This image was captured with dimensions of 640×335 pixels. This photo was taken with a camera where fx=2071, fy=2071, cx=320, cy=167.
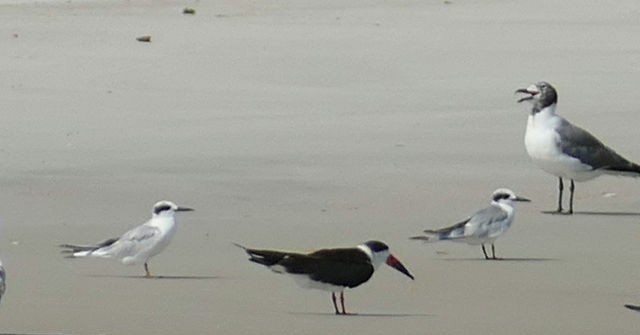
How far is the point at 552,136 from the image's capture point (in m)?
12.9

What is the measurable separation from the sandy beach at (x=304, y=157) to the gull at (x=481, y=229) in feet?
0.43

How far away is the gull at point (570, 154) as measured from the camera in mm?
12758

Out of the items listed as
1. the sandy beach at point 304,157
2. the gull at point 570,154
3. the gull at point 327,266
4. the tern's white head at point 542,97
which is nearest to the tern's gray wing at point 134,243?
the sandy beach at point 304,157

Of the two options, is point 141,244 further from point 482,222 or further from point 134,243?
point 482,222

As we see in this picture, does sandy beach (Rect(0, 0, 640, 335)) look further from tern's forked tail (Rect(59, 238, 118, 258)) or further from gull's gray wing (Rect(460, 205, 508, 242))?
gull's gray wing (Rect(460, 205, 508, 242))

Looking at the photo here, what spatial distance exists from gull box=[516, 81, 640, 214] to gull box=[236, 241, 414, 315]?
3.68 m

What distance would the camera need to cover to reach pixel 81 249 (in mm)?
10195

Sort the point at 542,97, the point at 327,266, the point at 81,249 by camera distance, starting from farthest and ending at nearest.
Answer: the point at 542,97 < the point at 81,249 < the point at 327,266

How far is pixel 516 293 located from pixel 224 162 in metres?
4.38

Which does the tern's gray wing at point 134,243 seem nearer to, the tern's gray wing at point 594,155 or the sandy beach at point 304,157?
the sandy beach at point 304,157

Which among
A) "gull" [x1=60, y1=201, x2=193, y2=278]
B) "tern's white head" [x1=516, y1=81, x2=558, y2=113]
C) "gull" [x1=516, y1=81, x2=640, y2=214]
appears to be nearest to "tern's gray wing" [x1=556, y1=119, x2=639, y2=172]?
"gull" [x1=516, y1=81, x2=640, y2=214]

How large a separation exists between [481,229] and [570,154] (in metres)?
2.43

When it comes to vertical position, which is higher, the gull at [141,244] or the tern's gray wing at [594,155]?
the tern's gray wing at [594,155]

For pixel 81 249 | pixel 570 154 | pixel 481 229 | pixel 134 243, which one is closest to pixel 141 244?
pixel 134 243
